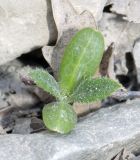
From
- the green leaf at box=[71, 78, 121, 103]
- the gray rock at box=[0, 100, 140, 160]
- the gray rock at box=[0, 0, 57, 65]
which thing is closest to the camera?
the gray rock at box=[0, 100, 140, 160]

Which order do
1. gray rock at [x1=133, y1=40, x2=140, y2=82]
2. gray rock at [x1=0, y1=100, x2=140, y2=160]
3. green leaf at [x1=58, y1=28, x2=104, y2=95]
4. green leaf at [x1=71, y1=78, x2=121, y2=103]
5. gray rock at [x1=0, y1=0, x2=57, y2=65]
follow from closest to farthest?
gray rock at [x1=0, y1=100, x2=140, y2=160] < green leaf at [x1=71, y1=78, x2=121, y2=103] < green leaf at [x1=58, y1=28, x2=104, y2=95] < gray rock at [x1=0, y1=0, x2=57, y2=65] < gray rock at [x1=133, y1=40, x2=140, y2=82]

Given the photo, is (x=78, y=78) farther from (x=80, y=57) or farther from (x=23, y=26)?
(x=23, y=26)

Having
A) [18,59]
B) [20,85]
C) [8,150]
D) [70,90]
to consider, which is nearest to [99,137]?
[70,90]

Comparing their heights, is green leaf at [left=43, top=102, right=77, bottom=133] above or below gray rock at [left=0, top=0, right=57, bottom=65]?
below

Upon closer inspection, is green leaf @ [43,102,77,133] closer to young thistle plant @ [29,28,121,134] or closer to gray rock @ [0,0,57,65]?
young thistle plant @ [29,28,121,134]

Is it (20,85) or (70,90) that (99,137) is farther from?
(20,85)

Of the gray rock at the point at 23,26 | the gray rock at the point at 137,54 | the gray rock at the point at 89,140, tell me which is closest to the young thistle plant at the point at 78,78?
the gray rock at the point at 89,140

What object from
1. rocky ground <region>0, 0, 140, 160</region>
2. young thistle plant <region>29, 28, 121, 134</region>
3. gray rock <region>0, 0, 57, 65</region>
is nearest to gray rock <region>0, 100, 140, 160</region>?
rocky ground <region>0, 0, 140, 160</region>

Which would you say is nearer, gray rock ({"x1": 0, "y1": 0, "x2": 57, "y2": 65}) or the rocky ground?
the rocky ground
